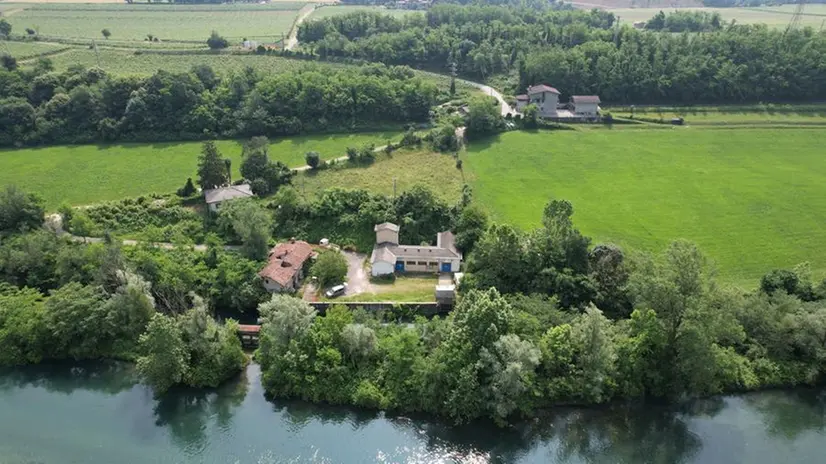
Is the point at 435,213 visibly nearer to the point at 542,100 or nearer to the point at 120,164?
the point at 542,100

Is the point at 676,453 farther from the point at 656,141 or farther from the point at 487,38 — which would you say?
the point at 487,38

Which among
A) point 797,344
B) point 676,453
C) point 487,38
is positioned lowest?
point 676,453

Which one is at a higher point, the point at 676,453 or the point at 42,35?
the point at 42,35

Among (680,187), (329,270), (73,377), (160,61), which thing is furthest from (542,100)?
(73,377)

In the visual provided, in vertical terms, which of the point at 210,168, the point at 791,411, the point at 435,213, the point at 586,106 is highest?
the point at 210,168

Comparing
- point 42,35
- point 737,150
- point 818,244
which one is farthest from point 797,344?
point 42,35

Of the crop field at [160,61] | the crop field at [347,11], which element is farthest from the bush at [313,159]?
the crop field at [347,11]

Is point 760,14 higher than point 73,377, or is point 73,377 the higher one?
point 760,14
